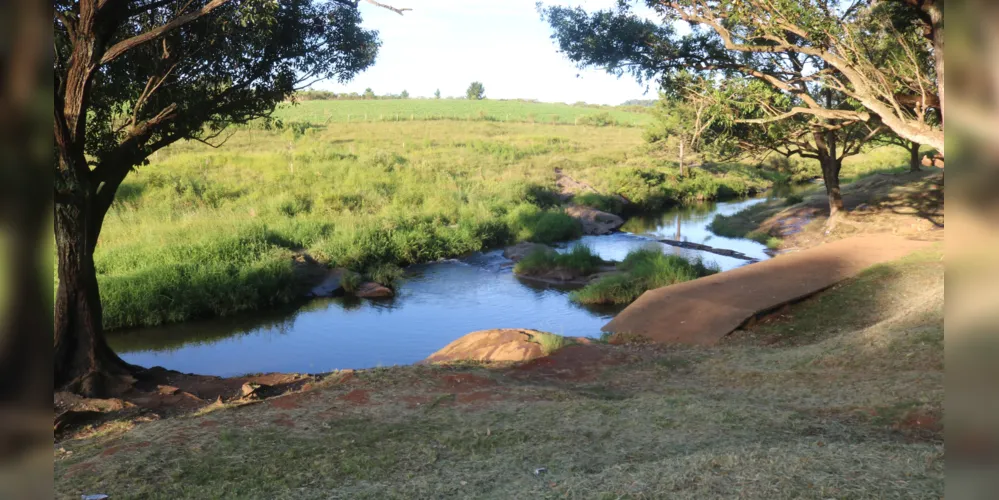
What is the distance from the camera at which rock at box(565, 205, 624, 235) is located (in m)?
28.7

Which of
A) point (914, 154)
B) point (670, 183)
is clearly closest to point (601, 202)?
point (670, 183)

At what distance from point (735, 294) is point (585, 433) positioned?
7.26 meters

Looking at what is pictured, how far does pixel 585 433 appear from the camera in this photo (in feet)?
19.8

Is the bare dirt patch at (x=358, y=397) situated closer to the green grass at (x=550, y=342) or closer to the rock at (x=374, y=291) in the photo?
the green grass at (x=550, y=342)

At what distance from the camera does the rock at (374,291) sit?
18484 millimetres

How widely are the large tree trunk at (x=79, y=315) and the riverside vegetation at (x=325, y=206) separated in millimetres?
3403

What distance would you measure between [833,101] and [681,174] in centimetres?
1905

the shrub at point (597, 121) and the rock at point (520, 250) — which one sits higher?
the shrub at point (597, 121)

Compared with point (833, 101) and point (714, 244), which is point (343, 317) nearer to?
point (714, 244)

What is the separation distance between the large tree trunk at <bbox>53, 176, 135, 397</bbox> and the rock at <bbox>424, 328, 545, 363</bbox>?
171 inches

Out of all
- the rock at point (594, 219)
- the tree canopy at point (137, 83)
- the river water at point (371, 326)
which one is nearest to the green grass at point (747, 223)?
the river water at point (371, 326)

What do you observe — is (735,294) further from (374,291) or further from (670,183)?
(670,183)

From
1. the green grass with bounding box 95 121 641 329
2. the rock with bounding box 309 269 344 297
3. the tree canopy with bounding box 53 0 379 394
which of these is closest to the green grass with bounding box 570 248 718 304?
the green grass with bounding box 95 121 641 329

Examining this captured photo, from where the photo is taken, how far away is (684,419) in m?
6.28
